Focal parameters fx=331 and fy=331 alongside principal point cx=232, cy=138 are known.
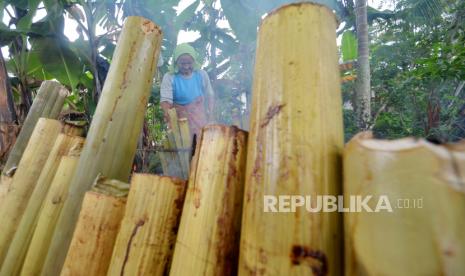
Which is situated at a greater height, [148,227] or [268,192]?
[268,192]

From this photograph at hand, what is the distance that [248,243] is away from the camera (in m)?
0.60

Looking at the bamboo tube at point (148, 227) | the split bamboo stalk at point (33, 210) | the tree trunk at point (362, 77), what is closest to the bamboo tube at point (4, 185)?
the split bamboo stalk at point (33, 210)

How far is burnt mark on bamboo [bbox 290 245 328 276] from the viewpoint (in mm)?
539

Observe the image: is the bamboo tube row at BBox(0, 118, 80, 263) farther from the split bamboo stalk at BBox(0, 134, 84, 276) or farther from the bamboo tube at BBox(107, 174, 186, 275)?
the bamboo tube at BBox(107, 174, 186, 275)

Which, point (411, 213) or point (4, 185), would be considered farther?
point (4, 185)

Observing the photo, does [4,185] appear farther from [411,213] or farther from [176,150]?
[411,213]

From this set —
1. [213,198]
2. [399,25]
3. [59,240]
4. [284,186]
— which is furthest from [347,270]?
[399,25]

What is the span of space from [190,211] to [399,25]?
242 inches

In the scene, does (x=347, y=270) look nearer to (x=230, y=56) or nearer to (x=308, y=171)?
(x=308, y=171)

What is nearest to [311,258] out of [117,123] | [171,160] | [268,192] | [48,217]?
[268,192]

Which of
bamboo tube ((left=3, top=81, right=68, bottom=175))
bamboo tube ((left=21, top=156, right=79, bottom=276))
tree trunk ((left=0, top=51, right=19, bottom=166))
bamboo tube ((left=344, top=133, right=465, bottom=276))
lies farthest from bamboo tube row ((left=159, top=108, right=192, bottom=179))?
bamboo tube ((left=344, top=133, right=465, bottom=276))

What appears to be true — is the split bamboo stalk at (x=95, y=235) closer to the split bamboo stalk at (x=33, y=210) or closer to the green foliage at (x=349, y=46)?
the split bamboo stalk at (x=33, y=210)

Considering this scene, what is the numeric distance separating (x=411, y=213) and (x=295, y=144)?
0.22 metres

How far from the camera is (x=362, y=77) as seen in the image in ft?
14.3
